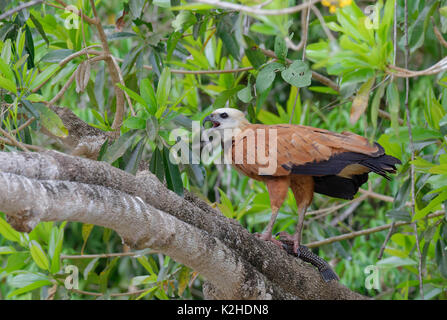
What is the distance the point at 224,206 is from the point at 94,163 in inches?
77.7

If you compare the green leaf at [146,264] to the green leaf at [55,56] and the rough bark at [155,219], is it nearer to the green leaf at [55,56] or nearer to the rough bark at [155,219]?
the rough bark at [155,219]

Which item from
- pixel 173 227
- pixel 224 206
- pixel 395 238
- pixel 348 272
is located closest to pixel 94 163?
pixel 173 227

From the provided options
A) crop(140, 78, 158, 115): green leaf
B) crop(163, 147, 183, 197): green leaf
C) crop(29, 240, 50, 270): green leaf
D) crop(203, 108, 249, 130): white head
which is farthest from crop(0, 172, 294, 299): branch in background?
crop(29, 240, 50, 270): green leaf

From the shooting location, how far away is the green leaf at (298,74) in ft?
11.6

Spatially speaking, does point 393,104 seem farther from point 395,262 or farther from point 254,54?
point 395,262

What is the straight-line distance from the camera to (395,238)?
4.51 meters

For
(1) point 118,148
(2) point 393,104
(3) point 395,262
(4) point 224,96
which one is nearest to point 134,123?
(1) point 118,148

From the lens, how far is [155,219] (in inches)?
104

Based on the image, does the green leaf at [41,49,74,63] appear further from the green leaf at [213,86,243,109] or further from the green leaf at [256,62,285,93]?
the green leaf at [256,62,285,93]

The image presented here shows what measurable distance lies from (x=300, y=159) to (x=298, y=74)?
20.0 inches

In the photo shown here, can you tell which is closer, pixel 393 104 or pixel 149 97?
pixel 393 104

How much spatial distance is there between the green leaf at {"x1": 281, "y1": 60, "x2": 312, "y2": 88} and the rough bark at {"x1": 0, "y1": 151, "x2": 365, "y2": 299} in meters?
0.90

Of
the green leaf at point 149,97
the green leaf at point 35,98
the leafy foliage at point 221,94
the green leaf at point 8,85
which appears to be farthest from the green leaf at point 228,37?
the green leaf at point 8,85
